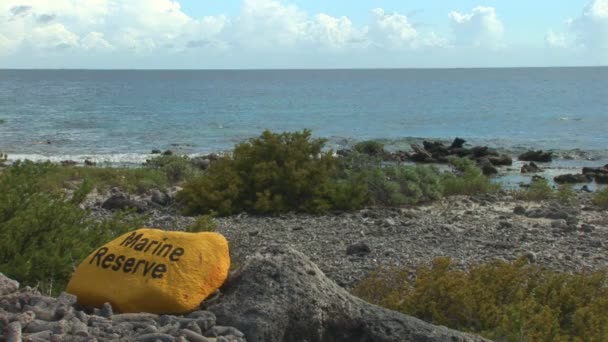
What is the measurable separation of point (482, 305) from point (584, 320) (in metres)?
0.77

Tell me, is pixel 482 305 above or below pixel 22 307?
below

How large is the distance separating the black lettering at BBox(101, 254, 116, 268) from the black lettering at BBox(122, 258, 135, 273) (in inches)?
4.7

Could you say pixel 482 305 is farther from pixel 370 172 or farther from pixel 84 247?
pixel 370 172

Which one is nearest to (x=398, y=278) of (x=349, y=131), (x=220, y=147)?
(x=220, y=147)

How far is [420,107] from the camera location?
70.6 meters

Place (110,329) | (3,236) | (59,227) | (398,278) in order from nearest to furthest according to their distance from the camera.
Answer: (110,329) → (3,236) → (59,227) → (398,278)

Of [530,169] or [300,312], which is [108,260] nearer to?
[300,312]

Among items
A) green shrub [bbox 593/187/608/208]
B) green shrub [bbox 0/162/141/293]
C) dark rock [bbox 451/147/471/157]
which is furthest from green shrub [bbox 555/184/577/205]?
dark rock [bbox 451/147/471/157]

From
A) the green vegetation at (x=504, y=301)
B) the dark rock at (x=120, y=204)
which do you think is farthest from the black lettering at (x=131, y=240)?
the dark rock at (x=120, y=204)

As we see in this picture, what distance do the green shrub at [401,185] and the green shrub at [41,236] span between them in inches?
291

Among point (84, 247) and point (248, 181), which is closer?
point (84, 247)

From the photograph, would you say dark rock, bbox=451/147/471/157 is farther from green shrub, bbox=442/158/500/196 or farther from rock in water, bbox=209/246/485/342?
rock in water, bbox=209/246/485/342

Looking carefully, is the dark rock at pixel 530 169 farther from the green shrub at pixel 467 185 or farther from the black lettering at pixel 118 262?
the black lettering at pixel 118 262

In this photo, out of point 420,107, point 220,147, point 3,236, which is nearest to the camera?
point 3,236
